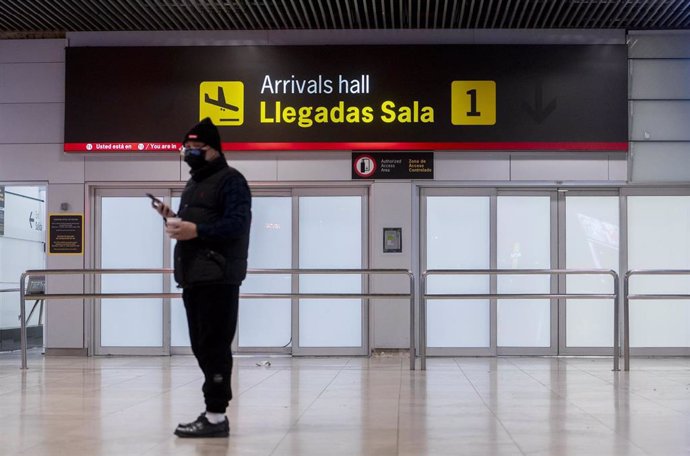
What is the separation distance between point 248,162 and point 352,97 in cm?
145

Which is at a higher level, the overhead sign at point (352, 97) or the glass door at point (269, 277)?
the overhead sign at point (352, 97)

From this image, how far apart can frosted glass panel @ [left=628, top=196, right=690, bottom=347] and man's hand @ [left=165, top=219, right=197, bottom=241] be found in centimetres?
727

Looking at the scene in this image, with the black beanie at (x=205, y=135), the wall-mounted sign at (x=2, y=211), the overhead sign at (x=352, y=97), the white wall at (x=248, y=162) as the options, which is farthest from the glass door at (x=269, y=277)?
the black beanie at (x=205, y=135)

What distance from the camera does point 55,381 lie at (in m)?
7.12

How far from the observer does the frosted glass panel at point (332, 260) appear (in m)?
10.1

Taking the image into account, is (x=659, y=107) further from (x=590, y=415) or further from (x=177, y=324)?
(x=177, y=324)

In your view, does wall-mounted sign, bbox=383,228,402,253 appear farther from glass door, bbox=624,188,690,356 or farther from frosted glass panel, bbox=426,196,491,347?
glass door, bbox=624,188,690,356

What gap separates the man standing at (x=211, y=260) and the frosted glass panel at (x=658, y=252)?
699 cm

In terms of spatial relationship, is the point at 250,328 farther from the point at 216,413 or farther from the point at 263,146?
the point at 216,413

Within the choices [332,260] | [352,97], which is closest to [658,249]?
[332,260]

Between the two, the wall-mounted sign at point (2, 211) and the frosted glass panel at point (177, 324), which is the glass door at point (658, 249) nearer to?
the frosted glass panel at point (177, 324)

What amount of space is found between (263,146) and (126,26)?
2.16 m

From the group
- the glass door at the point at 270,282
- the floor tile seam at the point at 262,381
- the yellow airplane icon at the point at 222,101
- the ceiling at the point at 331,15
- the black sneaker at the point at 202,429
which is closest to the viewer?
the black sneaker at the point at 202,429

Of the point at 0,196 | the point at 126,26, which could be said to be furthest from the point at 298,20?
the point at 0,196
